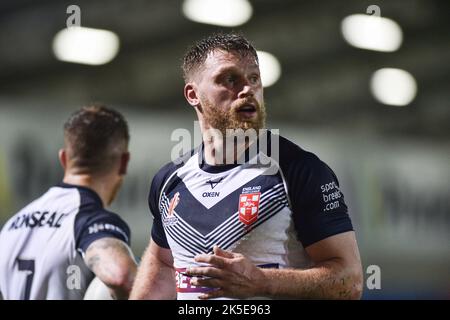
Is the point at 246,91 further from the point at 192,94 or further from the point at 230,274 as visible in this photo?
the point at 230,274

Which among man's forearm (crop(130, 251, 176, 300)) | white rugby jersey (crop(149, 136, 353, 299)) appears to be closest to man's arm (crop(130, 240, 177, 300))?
man's forearm (crop(130, 251, 176, 300))

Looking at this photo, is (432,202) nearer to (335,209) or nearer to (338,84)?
(338,84)

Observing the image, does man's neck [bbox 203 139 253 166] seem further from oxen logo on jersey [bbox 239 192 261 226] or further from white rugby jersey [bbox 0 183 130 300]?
white rugby jersey [bbox 0 183 130 300]

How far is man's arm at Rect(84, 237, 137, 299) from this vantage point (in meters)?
3.61

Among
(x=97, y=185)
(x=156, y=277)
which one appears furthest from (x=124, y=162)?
(x=156, y=277)

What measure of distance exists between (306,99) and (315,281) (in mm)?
2234

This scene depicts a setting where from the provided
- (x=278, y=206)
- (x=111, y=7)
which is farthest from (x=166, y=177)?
(x=111, y=7)

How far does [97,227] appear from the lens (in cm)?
379

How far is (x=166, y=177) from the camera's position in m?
3.15

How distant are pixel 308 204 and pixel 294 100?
196 centimetres

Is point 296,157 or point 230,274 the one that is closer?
point 230,274

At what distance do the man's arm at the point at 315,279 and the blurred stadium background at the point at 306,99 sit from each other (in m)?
1.24

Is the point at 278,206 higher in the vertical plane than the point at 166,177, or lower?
lower

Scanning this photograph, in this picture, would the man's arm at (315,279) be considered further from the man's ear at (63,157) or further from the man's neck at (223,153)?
the man's ear at (63,157)
